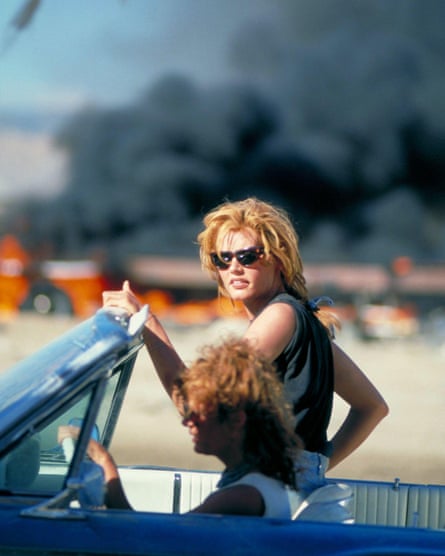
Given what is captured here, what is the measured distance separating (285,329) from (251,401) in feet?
0.86

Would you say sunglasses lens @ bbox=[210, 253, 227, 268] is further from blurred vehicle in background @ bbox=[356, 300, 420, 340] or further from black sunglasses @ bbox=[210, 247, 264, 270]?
blurred vehicle in background @ bbox=[356, 300, 420, 340]

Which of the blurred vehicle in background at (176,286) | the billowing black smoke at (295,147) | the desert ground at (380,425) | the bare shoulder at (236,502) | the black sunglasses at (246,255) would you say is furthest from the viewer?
the billowing black smoke at (295,147)

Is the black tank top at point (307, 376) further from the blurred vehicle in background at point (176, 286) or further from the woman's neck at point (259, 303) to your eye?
the blurred vehicle in background at point (176, 286)

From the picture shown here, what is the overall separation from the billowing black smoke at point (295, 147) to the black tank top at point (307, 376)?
8.52 meters

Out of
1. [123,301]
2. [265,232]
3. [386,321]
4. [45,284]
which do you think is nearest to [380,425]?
[386,321]

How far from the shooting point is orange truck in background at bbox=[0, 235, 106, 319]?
1090 cm

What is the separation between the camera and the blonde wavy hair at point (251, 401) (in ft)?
6.53

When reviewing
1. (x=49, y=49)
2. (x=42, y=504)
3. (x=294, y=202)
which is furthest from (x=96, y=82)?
(x=42, y=504)

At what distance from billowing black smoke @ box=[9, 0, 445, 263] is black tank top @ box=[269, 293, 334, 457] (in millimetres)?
8518

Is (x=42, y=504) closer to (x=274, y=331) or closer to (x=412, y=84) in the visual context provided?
(x=274, y=331)

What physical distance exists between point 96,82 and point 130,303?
9.00m

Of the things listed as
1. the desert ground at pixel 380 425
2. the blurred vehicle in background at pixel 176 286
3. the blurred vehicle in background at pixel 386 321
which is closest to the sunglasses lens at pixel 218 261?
the desert ground at pixel 380 425

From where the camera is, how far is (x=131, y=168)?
1103cm

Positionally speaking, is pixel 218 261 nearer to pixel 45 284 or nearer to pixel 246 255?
pixel 246 255
